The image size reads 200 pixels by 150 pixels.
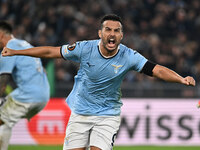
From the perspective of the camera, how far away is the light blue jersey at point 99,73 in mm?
5578

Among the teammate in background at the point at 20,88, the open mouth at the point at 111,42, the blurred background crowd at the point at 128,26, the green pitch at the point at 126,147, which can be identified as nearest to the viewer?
the open mouth at the point at 111,42

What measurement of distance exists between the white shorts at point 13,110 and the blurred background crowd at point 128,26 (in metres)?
4.92

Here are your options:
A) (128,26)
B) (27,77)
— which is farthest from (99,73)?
(128,26)

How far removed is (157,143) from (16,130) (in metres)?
3.41

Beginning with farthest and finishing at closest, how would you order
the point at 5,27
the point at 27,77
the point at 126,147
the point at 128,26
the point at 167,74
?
the point at 128,26 < the point at 126,147 < the point at 27,77 < the point at 5,27 < the point at 167,74

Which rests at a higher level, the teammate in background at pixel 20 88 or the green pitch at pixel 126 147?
the teammate in background at pixel 20 88

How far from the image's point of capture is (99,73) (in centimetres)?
558

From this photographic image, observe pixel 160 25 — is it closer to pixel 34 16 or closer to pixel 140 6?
pixel 140 6

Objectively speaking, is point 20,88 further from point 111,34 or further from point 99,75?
point 111,34

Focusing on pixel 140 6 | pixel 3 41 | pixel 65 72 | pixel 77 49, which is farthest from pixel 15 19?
pixel 77 49

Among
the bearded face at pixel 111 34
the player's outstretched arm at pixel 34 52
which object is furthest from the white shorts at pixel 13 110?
the bearded face at pixel 111 34

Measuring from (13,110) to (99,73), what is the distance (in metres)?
2.40

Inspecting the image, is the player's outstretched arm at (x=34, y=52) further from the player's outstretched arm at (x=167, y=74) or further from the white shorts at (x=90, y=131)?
the player's outstretched arm at (x=167, y=74)

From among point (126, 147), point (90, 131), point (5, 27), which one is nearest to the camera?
point (90, 131)
